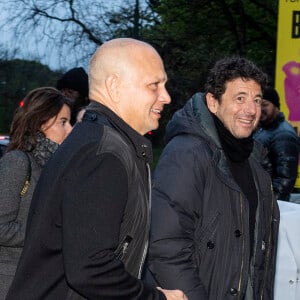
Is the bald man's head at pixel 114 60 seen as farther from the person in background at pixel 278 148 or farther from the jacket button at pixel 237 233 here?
the person in background at pixel 278 148

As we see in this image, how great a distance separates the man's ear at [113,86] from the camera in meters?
2.13

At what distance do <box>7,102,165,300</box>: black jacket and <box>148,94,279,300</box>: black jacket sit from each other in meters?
0.77

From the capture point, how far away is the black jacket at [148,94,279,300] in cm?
288

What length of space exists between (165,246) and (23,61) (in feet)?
46.2

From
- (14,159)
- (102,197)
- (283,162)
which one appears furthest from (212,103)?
(283,162)

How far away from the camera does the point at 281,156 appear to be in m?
5.48

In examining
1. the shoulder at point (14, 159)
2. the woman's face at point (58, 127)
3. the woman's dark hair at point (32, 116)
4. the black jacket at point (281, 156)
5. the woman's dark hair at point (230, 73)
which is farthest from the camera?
the black jacket at point (281, 156)

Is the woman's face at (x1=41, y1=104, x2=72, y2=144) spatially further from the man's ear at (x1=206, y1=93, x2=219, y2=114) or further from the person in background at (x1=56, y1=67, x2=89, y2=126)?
the person in background at (x1=56, y1=67, x2=89, y2=126)

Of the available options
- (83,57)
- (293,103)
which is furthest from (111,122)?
(83,57)

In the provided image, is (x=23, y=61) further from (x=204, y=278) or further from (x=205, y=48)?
(x=204, y=278)

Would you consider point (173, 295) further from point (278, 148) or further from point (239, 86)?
point (278, 148)

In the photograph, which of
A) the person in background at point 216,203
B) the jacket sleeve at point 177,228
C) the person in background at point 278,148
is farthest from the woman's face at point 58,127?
the person in background at point 278,148

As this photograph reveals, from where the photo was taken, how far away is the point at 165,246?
289 centimetres

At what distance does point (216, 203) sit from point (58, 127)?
110 centimetres
